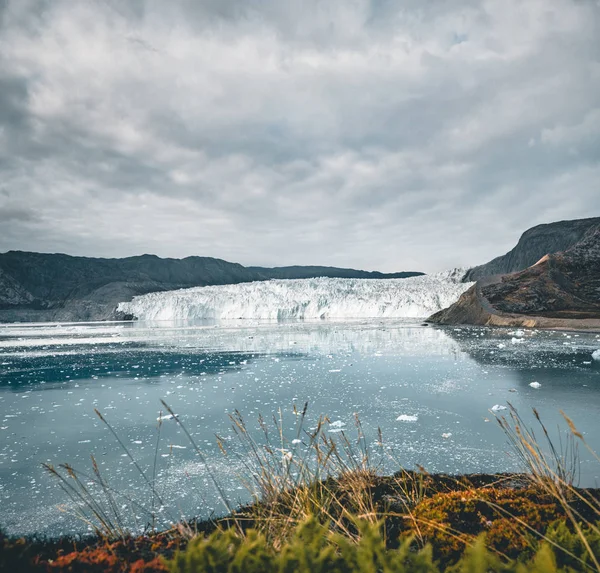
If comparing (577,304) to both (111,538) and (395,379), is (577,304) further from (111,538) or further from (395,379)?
(111,538)

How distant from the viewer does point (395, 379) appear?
907 centimetres

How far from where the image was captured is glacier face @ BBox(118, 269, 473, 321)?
39.2 meters

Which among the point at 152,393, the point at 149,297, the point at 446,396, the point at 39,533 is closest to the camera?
the point at 39,533

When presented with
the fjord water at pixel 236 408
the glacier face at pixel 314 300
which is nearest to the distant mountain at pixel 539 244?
the glacier face at pixel 314 300

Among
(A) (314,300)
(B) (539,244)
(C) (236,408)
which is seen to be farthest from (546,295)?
(B) (539,244)

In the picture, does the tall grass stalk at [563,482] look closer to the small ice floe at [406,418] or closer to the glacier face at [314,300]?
the small ice floe at [406,418]

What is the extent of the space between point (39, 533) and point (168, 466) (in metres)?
1.40

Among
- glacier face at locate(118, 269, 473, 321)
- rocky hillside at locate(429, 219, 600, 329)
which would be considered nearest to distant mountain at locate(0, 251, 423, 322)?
glacier face at locate(118, 269, 473, 321)

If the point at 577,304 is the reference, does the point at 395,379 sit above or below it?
below

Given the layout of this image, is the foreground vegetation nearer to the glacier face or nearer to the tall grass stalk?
the tall grass stalk

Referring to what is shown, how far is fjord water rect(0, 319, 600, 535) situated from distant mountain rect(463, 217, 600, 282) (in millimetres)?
43190

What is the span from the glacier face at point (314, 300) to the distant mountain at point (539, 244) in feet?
44.1

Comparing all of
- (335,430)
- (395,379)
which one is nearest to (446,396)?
(395,379)

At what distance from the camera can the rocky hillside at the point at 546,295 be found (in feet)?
78.2
